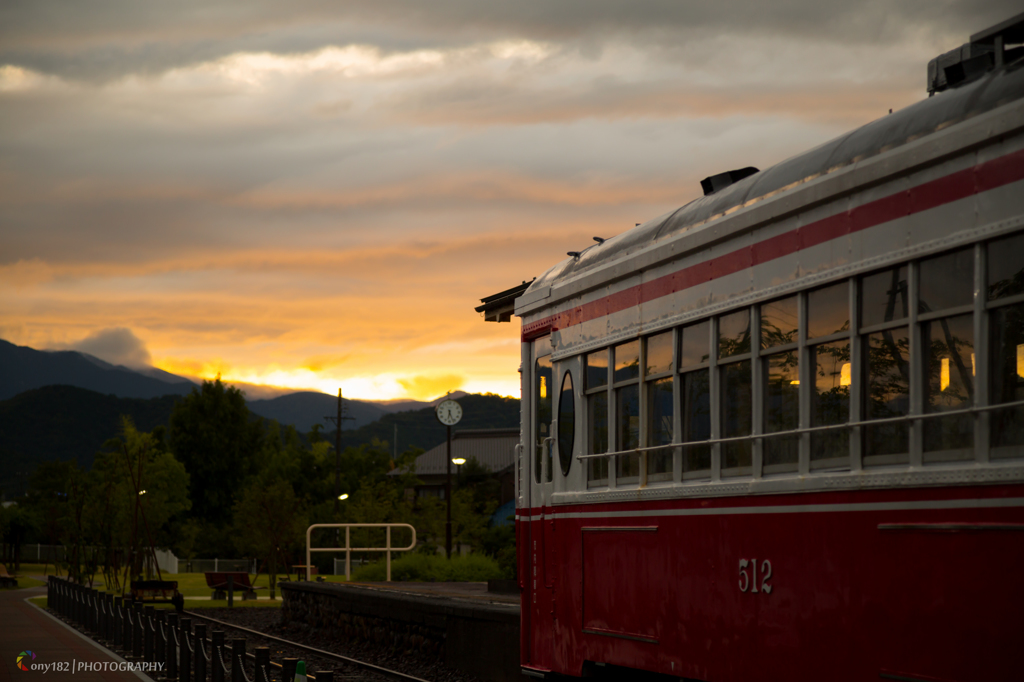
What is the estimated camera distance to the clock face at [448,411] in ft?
103

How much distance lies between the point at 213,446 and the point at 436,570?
209ft

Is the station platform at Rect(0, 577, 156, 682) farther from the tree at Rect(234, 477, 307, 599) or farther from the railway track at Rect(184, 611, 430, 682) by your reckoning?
the tree at Rect(234, 477, 307, 599)

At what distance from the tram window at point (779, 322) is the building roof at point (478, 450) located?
271 feet

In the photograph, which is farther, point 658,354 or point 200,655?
point 200,655

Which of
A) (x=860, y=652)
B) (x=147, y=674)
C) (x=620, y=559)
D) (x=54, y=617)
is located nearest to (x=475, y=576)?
(x=54, y=617)

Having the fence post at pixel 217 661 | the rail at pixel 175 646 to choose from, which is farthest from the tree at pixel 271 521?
the fence post at pixel 217 661

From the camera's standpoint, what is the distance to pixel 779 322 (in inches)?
263

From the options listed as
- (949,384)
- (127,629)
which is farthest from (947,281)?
(127,629)

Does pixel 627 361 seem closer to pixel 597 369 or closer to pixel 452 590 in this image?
pixel 597 369

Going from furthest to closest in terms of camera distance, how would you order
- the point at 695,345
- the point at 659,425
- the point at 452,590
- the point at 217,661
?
the point at 452,590 → the point at 217,661 → the point at 659,425 → the point at 695,345

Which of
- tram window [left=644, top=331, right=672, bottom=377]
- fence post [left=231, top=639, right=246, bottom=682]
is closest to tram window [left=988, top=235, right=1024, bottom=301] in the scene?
tram window [left=644, top=331, right=672, bottom=377]

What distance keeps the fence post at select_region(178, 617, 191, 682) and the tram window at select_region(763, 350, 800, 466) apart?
A: 344 inches

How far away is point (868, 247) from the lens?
5941 mm

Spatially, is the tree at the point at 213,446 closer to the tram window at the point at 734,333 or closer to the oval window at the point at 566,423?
the oval window at the point at 566,423
